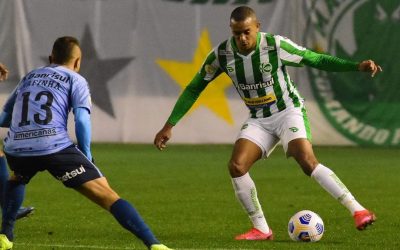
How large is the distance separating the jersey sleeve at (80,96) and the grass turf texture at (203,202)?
1.42m

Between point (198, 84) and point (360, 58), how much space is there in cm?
1050

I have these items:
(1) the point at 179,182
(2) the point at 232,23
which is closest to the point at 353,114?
(1) the point at 179,182

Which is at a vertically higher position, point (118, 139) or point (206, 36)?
point (206, 36)

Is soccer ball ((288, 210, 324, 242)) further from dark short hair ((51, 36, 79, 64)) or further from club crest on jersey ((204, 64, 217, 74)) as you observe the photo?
dark short hair ((51, 36, 79, 64))

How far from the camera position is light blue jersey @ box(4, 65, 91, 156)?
7898mm

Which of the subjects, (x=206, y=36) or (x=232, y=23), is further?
(x=206, y=36)

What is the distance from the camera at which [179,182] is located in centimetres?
1477

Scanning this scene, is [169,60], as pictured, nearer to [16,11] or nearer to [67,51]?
[16,11]

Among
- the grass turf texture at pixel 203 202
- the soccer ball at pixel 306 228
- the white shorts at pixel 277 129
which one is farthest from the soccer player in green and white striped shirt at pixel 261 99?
the grass turf texture at pixel 203 202

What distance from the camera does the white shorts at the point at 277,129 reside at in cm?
959

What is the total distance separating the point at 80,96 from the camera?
7.88 meters

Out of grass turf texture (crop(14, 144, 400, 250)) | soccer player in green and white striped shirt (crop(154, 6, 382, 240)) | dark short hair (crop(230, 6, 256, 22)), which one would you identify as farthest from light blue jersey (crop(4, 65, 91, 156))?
dark short hair (crop(230, 6, 256, 22))

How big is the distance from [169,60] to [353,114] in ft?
11.3

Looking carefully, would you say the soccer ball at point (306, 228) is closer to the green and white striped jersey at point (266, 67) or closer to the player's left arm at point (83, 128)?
the green and white striped jersey at point (266, 67)
